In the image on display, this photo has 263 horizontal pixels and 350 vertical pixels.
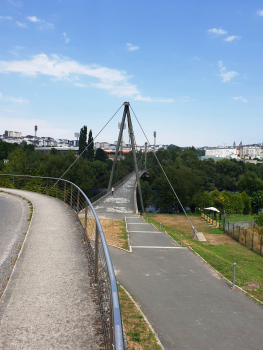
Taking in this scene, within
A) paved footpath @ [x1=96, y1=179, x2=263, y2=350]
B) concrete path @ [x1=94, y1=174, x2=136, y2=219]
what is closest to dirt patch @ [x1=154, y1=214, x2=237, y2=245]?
concrete path @ [x1=94, y1=174, x2=136, y2=219]

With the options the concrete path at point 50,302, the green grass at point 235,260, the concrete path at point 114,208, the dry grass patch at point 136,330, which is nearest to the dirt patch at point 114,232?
the concrete path at point 114,208

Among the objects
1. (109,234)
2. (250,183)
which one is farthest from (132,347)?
(250,183)

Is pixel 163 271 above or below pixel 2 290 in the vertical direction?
below

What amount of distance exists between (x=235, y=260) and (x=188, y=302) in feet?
34.5

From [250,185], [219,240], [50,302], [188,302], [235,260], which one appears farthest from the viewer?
[250,185]

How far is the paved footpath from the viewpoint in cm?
537

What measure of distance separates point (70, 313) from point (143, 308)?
12.5 ft

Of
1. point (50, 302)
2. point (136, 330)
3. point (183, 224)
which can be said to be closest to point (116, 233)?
point (136, 330)

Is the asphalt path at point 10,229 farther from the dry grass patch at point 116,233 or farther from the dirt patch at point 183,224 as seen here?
the dirt patch at point 183,224

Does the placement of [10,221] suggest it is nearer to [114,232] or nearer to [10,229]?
[10,229]

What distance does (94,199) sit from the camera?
26078 millimetres

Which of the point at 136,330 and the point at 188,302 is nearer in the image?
the point at 136,330

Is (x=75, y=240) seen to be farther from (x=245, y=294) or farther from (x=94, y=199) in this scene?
(x=94, y=199)

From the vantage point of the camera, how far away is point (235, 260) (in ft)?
52.7
